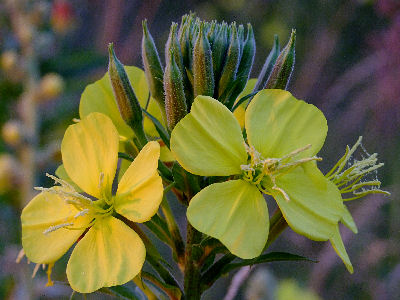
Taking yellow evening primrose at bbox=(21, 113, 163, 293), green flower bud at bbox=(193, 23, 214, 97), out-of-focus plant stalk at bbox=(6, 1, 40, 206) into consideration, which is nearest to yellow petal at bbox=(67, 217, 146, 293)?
yellow evening primrose at bbox=(21, 113, 163, 293)

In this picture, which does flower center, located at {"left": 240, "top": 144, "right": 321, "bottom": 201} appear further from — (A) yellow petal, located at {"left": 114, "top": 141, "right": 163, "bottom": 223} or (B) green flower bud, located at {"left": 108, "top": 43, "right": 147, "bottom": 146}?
(B) green flower bud, located at {"left": 108, "top": 43, "right": 147, "bottom": 146}

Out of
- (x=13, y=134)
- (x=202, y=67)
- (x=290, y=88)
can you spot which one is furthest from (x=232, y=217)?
(x=290, y=88)

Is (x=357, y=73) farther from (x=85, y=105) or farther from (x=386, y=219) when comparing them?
(x=85, y=105)

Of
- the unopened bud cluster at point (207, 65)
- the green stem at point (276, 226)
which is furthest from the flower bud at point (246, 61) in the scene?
the green stem at point (276, 226)

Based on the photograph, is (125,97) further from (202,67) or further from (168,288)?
(168,288)

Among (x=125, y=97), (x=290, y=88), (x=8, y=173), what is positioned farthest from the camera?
(x=290, y=88)

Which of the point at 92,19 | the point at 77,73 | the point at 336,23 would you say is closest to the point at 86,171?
the point at 77,73

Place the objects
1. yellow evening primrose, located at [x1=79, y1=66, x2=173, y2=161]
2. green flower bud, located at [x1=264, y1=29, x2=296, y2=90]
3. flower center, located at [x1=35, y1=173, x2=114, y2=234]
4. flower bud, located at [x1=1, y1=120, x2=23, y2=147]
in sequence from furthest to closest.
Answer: flower bud, located at [x1=1, y1=120, x2=23, y2=147]
yellow evening primrose, located at [x1=79, y1=66, x2=173, y2=161]
green flower bud, located at [x1=264, y1=29, x2=296, y2=90]
flower center, located at [x1=35, y1=173, x2=114, y2=234]
